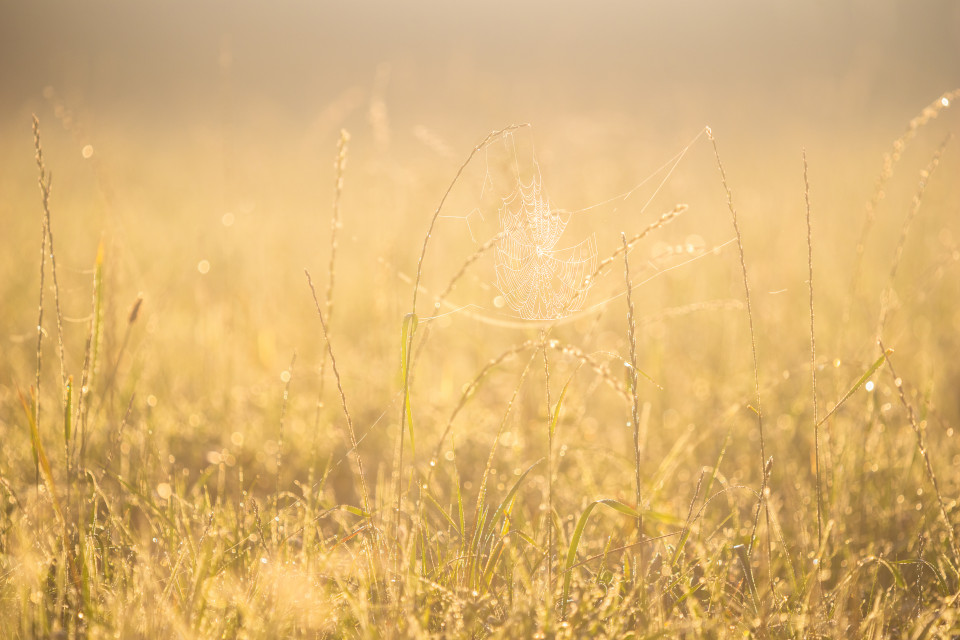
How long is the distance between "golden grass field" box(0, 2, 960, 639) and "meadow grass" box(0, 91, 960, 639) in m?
0.01

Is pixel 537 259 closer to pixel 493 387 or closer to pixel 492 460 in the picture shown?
pixel 492 460

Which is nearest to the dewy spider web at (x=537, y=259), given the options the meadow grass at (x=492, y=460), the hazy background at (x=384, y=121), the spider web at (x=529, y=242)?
the spider web at (x=529, y=242)

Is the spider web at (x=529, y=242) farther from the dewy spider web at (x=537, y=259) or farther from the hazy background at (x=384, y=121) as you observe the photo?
the hazy background at (x=384, y=121)

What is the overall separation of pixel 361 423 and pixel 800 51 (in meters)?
13.1

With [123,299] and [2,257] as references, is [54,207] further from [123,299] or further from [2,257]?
[123,299]

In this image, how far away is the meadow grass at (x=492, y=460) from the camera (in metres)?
1.14

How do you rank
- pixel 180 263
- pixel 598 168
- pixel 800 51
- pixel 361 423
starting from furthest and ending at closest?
pixel 800 51, pixel 180 263, pixel 598 168, pixel 361 423

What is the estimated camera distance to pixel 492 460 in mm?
1778

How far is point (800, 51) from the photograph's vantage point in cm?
1230

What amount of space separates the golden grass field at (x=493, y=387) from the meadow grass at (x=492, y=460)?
0.01 metres

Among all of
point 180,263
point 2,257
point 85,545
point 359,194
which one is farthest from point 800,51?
point 85,545

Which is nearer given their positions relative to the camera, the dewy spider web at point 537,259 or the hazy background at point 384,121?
the dewy spider web at point 537,259

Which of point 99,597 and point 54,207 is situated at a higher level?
point 54,207

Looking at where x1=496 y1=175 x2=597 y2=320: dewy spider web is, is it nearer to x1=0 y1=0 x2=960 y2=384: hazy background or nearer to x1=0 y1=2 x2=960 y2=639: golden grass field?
x1=0 y1=2 x2=960 y2=639: golden grass field
